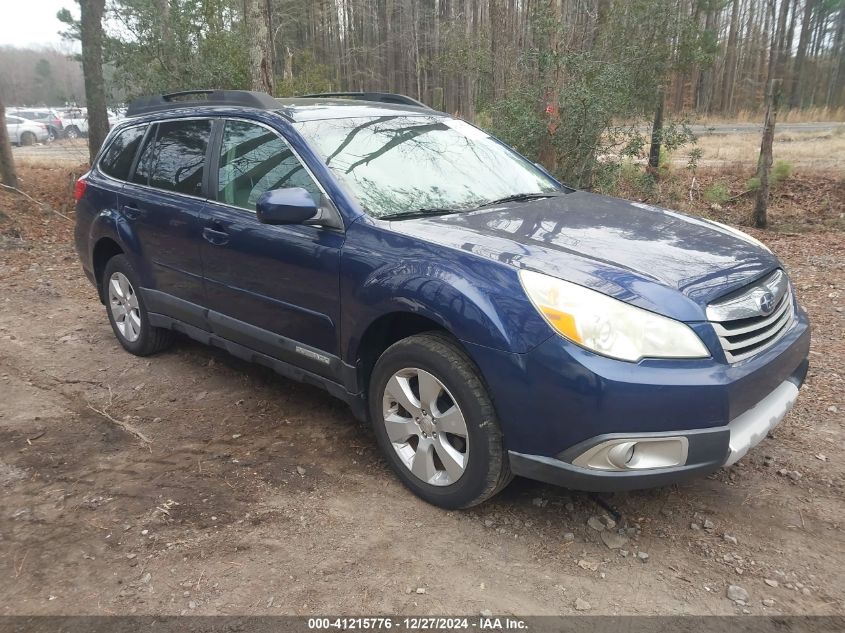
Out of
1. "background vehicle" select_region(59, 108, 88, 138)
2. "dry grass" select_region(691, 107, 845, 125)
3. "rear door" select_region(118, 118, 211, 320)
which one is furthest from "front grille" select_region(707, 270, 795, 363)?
"dry grass" select_region(691, 107, 845, 125)

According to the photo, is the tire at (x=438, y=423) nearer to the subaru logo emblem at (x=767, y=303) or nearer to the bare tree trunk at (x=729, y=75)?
the subaru logo emblem at (x=767, y=303)

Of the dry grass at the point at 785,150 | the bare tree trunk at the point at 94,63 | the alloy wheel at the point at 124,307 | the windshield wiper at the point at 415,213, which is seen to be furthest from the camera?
the dry grass at the point at 785,150

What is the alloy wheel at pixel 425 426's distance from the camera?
2779 mm

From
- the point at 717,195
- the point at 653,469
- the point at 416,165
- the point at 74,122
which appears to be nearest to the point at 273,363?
the point at 416,165

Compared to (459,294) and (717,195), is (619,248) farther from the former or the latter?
(717,195)

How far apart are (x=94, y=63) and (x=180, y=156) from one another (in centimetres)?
907

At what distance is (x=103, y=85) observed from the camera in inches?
458

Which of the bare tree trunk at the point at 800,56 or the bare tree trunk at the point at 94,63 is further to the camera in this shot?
the bare tree trunk at the point at 800,56

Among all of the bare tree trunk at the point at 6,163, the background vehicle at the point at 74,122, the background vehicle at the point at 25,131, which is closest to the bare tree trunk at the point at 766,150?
the bare tree trunk at the point at 6,163

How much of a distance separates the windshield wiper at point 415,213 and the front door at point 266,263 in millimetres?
248

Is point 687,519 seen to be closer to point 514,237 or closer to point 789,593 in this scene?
point 789,593

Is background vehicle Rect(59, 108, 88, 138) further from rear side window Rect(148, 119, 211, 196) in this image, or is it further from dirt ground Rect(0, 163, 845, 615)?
dirt ground Rect(0, 163, 845, 615)

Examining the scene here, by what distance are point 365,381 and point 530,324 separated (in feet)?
3.56

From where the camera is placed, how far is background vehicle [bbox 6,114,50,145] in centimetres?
2619
